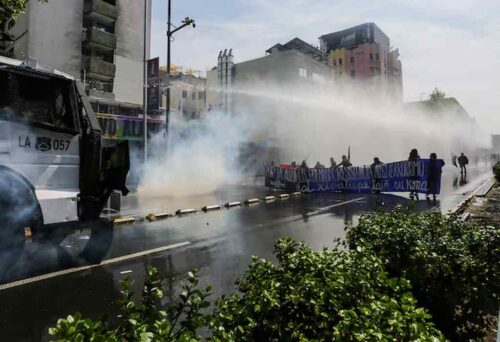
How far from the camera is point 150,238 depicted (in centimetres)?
772

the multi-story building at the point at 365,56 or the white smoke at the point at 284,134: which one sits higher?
the multi-story building at the point at 365,56

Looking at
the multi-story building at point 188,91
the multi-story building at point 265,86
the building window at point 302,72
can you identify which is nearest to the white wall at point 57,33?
the multi-story building at point 265,86

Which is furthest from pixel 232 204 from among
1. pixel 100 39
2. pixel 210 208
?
pixel 100 39

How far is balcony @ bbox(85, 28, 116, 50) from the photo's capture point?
29672mm

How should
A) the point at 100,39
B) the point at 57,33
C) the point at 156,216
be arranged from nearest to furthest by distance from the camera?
the point at 156,216 → the point at 57,33 → the point at 100,39

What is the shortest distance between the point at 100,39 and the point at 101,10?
281cm

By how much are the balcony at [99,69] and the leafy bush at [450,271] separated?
3080cm

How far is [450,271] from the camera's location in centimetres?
285

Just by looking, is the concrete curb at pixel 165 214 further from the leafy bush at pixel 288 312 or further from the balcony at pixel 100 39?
the balcony at pixel 100 39

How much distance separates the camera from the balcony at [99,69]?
29083 millimetres

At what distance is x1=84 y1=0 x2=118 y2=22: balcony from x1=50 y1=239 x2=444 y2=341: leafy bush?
34425 mm

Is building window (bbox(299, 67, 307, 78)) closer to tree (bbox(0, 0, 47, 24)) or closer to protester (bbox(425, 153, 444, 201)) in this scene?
protester (bbox(425, 153, 444, 201))

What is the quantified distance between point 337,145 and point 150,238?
3258 cm

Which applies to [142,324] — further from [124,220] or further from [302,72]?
[302,72]
